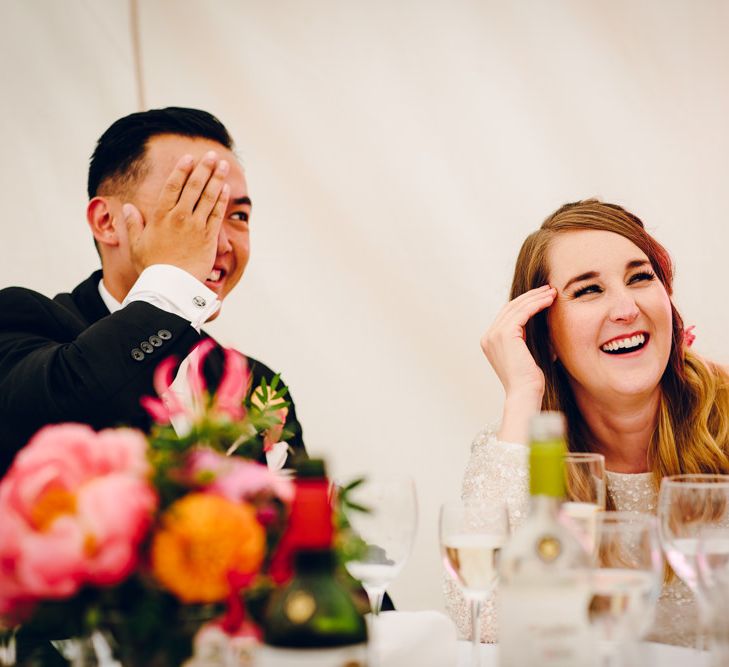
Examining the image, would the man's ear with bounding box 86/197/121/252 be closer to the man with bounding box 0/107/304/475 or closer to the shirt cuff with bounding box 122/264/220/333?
the man with bounding box 0/107/304/475

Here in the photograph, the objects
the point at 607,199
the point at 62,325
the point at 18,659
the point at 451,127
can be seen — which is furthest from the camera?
the point at 451,127

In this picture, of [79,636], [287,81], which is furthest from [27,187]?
[79,636]

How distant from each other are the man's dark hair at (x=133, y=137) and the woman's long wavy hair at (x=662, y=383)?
0.78 metres

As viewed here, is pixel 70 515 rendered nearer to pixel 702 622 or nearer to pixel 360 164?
pixel 702 622

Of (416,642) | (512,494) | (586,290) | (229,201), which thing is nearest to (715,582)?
(416,642)

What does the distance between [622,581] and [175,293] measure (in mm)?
875

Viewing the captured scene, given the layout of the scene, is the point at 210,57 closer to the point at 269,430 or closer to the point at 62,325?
the point at 62,325

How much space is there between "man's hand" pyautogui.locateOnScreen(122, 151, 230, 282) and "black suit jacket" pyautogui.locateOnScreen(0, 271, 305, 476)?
0.62ft

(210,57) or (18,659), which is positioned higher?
(210,57)

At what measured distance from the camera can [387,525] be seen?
926mm

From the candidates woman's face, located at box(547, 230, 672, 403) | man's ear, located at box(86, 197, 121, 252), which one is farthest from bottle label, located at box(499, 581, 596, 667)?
man's ear, located at box(86, 197, 121, 252)

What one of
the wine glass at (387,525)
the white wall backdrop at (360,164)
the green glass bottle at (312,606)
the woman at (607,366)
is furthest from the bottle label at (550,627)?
the white wall backdrop at (360,164)

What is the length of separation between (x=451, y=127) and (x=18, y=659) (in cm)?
196

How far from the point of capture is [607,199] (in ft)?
7.35
